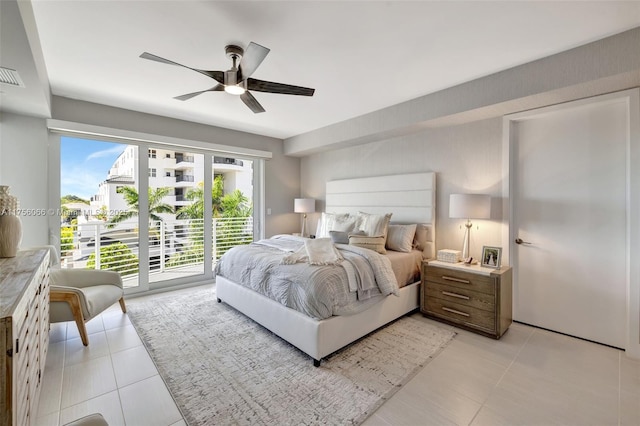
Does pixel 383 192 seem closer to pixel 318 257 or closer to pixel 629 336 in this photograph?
pixel 318 257

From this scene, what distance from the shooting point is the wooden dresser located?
102cm

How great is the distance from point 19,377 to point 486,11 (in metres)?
3.29

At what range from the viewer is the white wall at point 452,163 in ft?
10.3

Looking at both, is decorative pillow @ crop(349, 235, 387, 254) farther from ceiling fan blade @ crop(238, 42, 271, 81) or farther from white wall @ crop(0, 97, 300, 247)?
white wall @ crop(0, 97, 300, 247)

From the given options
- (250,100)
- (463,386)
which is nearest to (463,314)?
(463,386)

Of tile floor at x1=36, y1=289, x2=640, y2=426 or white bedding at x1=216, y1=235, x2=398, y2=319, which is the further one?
white bedding at x1=216, y1=235, x2=398, y2=319

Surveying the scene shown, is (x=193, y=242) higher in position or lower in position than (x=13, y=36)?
lower

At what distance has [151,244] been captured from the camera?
409cm

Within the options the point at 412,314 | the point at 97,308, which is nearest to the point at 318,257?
the point at 412,314

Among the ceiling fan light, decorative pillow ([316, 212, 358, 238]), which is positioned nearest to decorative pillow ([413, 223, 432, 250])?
decorative pillow ([316, 212, 358, 238])

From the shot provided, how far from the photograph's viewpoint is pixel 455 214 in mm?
3008

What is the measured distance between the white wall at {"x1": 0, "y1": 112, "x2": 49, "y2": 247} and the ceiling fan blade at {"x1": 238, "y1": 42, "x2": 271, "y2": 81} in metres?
2.79

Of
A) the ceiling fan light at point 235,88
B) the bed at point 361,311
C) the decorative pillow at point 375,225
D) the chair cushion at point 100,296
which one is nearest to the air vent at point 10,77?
the ceiling fan light at point 235,88

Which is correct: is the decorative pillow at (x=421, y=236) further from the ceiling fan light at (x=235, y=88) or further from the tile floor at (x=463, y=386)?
the ceiling fan light at (x=235, y=88)
